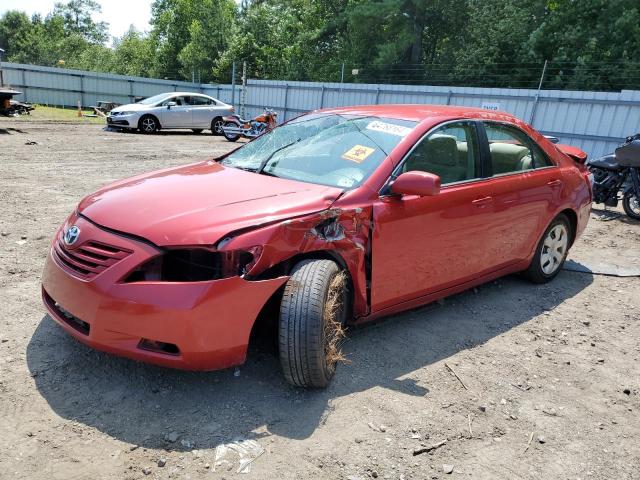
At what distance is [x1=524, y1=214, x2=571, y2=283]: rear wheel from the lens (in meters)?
4.61

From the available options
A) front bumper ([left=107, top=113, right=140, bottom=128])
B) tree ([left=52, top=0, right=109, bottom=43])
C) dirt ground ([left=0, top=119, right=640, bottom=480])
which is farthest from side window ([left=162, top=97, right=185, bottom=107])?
tree ([left=52, top=0, right=109, bottom=43])

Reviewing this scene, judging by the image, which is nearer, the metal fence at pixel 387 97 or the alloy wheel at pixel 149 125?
the metal fence at pixel 387 97

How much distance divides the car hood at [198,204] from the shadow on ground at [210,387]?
857mm

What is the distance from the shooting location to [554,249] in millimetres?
4777

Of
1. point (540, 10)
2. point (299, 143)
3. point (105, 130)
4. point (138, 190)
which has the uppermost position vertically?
point (540, 10)

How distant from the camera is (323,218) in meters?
2.80

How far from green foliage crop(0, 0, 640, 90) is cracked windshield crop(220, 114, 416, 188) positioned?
1860 cm

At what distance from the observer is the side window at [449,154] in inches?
136

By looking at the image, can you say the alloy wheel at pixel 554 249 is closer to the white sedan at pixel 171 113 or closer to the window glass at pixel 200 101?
the white sedan at pixel 171 113

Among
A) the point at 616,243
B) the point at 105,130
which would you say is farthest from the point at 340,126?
the point at 105,130

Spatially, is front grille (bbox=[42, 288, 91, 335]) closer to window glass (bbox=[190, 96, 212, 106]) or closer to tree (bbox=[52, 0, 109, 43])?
window glass (bbox=[190, 96, 212, 106])

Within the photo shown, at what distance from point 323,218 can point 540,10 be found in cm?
2609

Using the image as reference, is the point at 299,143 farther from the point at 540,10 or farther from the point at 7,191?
the point at 540,10

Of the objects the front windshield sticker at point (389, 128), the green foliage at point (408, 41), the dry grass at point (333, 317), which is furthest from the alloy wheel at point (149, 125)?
the dry grass at point (333, 317)
